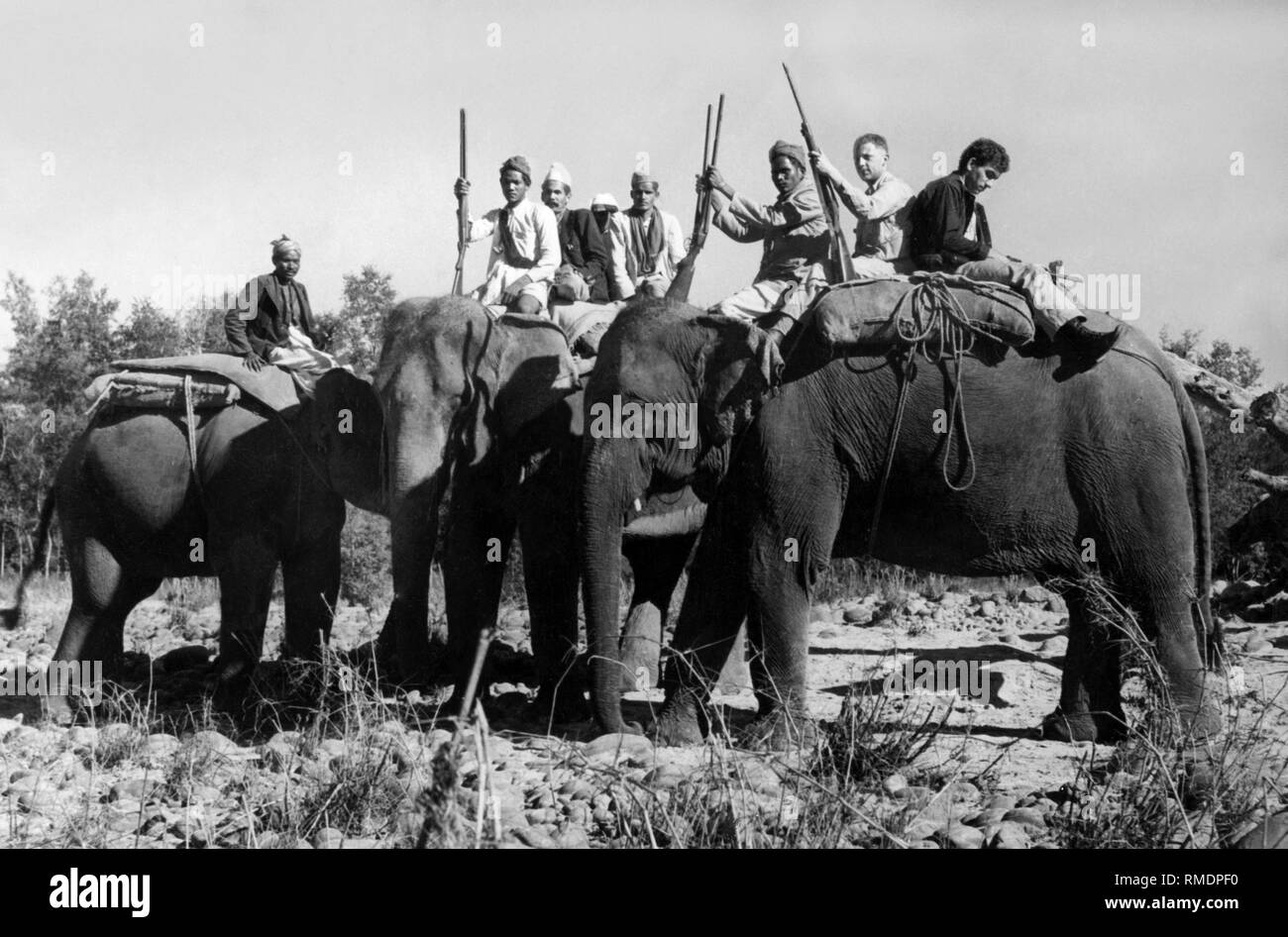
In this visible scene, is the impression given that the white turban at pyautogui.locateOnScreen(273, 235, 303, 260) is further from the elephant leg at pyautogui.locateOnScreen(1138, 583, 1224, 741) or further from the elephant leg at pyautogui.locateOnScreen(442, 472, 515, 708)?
the elephant leg at pyautogui.locateOnScreen(1138, 583, 1224, 741)

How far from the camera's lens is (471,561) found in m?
10.4

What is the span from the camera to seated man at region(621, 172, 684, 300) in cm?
1363

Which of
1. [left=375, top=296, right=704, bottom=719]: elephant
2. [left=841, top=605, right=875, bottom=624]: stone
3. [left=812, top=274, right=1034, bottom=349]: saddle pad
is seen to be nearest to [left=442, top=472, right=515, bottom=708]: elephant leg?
[left=375, top=296, right=704, bottom=719]: elephant

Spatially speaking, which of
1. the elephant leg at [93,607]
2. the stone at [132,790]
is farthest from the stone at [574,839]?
the elephant leg at [93,607]

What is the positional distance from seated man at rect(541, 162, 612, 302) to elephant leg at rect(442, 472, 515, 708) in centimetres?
312

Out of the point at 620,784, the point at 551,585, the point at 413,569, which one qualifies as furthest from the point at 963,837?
the point at 413,569

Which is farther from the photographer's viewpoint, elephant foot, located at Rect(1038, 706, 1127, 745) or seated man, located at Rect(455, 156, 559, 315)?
seated man, located at Rect(455, 156, 559, 315)

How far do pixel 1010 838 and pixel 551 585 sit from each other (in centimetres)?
403

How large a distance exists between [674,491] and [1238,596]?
683 cm

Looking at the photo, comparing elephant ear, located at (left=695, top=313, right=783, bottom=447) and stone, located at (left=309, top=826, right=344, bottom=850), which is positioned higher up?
elephant ear, located at (left=695, top=313, right=783, bottom=447)

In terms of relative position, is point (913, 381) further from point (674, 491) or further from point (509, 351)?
point (509, 351)

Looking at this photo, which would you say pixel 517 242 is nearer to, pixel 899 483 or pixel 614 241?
pixel 614 241

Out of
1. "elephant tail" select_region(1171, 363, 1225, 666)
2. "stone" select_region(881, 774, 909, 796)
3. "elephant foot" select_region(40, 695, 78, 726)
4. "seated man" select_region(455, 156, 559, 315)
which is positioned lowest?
"elephant foot" select_region(40, 695, 78, 726)

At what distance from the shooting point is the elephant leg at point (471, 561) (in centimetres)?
1036
